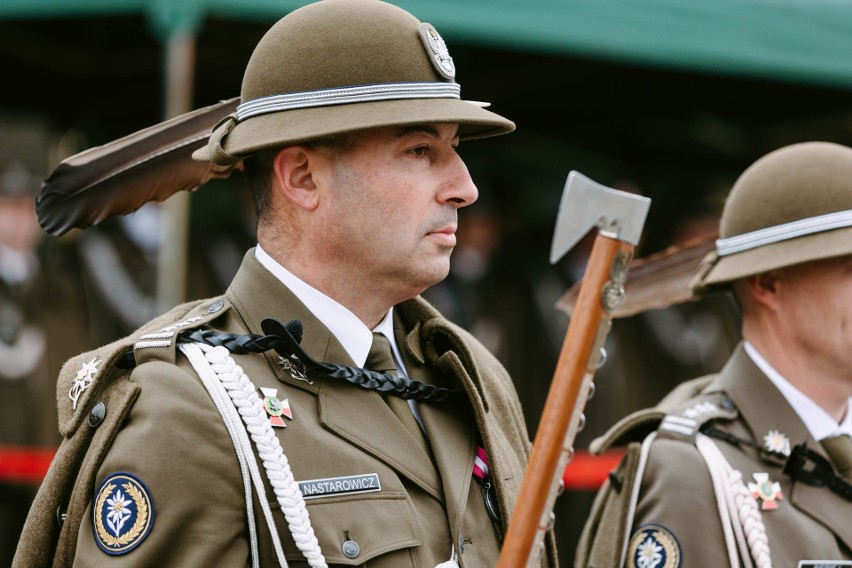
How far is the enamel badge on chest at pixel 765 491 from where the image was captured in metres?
3.69

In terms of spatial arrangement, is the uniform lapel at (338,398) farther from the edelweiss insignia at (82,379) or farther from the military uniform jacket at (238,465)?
the edelweiss insignia at (82,379)

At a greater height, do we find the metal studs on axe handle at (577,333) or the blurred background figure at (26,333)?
the blurred background figure at (26,333)

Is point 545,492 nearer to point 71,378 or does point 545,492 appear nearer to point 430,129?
point 430,129

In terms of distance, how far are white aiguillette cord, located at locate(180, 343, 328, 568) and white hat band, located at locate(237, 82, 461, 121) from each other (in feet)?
1.78

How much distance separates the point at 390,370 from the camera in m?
3.06

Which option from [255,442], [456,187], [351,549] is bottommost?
[351,549]

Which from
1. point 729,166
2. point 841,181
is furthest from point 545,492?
point 729,166

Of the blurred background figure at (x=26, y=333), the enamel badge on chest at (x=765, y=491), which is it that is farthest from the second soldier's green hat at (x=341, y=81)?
the blurred background figure at (x=26, y=333)

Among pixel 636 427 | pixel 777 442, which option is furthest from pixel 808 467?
pixel 636 427

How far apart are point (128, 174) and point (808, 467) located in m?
2.00

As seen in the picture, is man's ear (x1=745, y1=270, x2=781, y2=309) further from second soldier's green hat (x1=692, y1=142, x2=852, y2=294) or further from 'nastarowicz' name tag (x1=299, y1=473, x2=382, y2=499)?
'nastarowicz' name tag (x1=299, y1=473, x2=382, y2=499)

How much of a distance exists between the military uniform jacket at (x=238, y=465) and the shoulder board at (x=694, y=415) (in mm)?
828

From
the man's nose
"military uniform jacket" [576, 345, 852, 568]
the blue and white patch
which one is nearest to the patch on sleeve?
"military uniform jacket" [576, 345, 852, 568]

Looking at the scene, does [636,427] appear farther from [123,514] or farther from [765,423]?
[123,514]
